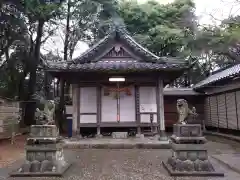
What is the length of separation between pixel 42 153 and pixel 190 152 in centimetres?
407

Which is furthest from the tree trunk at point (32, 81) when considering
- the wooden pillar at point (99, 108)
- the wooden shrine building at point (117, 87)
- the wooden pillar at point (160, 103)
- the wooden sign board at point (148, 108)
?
the wooden pillar at point (160, 103)

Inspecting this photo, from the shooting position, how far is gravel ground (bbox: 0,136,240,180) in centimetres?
680

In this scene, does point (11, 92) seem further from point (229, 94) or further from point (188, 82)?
point (188, 82)

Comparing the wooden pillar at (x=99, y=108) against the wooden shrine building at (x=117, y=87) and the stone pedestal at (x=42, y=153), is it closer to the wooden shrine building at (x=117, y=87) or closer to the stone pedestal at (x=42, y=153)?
the wooden shrine building at (x=117, y=87)

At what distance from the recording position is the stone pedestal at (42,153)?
714cm

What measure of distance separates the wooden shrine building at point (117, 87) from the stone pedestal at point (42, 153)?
629 centimetres

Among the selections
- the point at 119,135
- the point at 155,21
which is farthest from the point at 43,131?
the point at 155,21

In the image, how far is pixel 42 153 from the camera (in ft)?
23.8

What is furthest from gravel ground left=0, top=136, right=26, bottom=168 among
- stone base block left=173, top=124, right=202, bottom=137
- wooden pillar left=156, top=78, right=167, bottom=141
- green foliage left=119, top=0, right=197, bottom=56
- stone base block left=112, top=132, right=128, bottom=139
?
green foliage left=119, top=0, right=197, bottom=56

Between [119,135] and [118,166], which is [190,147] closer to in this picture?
[118,166]

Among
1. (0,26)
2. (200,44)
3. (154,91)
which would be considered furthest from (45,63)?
(200,44)

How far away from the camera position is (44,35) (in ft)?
74.5

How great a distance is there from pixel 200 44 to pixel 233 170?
33.4 feet

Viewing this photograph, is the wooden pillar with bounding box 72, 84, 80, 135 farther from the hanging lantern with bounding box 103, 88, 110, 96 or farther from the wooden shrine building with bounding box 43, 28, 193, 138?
the hanging lantern with bounding box 103, 88, 110, 96
